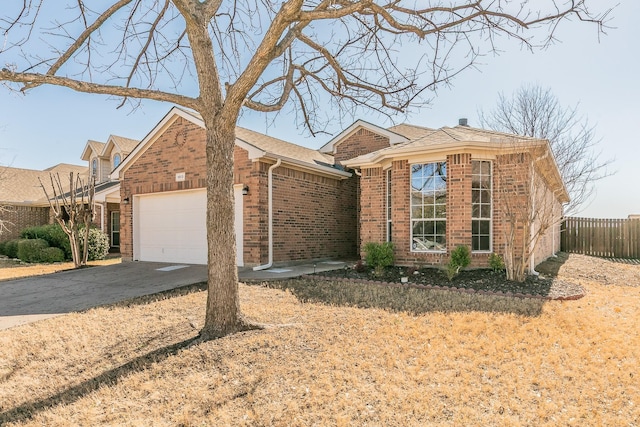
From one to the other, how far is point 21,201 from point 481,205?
77.3 feet

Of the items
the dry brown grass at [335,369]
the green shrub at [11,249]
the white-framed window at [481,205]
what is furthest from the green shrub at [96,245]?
the white-framed window at [481,205]

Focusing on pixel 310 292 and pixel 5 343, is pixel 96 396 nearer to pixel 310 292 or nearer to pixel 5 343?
pixel 5 343

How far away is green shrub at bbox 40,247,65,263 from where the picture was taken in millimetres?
15625

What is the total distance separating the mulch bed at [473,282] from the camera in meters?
7.24

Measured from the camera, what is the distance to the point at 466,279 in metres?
8.30

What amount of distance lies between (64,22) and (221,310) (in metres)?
5.62

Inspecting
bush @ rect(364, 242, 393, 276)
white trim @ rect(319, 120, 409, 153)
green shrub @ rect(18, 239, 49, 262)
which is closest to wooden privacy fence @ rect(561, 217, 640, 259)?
white trim @ rect(319, 120, 409, 153)

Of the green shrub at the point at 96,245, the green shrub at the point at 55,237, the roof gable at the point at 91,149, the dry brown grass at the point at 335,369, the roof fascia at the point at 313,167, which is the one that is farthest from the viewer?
the roof gable at the point at 91,149

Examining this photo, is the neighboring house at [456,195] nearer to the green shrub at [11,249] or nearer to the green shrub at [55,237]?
the green shrub at [55,237]

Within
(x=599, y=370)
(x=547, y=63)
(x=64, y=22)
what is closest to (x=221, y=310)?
(x=599, y=370)

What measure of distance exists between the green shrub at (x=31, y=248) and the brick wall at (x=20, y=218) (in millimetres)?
4971

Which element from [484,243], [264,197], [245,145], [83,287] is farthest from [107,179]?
[484,243]

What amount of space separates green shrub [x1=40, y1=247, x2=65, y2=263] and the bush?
1380 cm

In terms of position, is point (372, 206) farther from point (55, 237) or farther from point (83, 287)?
point (55, 237)
